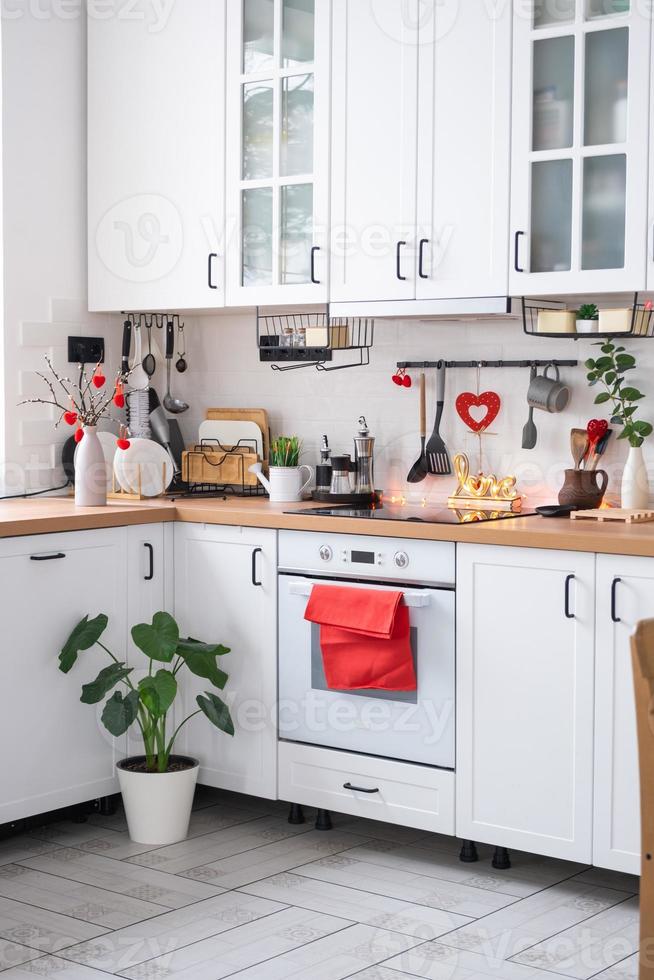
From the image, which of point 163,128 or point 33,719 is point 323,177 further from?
point 33,719

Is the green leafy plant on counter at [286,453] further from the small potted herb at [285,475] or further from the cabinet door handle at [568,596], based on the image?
the cabinet door handle at [568,596]

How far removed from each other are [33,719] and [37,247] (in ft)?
5.27

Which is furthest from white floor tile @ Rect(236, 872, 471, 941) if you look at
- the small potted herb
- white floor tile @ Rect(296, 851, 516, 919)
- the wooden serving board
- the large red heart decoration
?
the large red heart decoration

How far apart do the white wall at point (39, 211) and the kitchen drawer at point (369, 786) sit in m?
1.35

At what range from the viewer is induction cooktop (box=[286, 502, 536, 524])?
10.7 ft

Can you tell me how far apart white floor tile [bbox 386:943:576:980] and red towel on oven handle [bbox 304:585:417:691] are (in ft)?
2.29

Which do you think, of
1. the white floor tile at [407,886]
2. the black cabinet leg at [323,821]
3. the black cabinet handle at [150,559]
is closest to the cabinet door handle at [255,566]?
the black cabinet handle at [150,559]

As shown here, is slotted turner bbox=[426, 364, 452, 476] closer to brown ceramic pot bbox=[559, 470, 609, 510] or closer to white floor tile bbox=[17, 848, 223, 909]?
brown ceramic pot bbox=[559, 470, 609, 510]

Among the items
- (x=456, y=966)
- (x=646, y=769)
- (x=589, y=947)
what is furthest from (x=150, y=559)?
(x=646, y=769)

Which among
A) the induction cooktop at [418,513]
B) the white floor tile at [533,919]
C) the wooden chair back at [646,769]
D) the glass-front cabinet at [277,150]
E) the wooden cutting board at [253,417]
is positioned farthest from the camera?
the wooden cutting board at [253,417]

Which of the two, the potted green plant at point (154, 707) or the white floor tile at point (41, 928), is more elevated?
the potted green plant at point (154, 707)

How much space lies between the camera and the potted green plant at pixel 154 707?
3.36m

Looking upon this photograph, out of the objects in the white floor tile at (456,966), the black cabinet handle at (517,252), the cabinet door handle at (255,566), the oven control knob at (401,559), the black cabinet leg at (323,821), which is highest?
the black cabinet handle at (517,252)

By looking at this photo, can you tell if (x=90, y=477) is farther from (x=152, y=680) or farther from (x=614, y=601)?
(x=614, y=601)
